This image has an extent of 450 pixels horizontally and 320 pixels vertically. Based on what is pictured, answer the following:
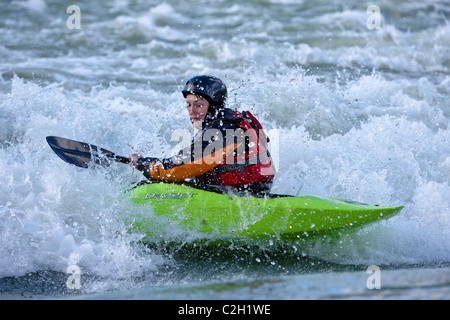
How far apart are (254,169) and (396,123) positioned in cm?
345

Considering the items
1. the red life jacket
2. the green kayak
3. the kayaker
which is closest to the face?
the kayaker

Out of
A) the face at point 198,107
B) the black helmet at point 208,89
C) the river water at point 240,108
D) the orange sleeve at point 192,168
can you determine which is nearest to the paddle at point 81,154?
the river water at point 240,108

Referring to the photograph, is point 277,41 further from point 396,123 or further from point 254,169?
point 254,169

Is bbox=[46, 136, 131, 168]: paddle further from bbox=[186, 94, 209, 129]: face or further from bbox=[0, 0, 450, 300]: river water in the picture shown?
bbox=[186, 94, 209, 129]: face

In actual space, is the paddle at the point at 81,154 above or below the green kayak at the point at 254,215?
above

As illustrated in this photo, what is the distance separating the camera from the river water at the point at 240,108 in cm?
443

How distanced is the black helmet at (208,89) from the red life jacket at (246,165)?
20cm

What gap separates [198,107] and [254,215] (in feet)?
3.27

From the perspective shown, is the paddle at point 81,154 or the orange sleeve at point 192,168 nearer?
the orange sleeve at point 192,168

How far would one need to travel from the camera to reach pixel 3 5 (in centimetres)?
1329

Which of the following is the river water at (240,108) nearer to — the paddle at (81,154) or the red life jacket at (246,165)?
the paddle at (81,154)

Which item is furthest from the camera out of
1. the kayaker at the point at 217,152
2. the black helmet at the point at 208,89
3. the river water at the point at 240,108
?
the black helmet at the point at 208,89

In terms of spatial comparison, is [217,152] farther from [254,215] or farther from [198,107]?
[254,215]

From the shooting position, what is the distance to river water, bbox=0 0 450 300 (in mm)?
4430
